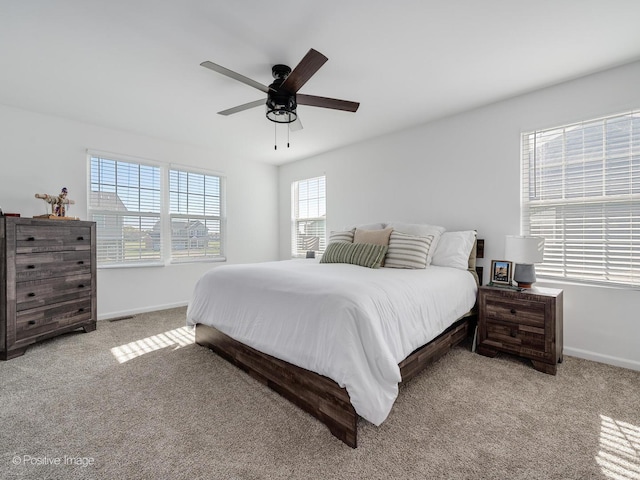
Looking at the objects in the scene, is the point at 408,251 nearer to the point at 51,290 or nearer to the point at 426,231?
the point at 426,231

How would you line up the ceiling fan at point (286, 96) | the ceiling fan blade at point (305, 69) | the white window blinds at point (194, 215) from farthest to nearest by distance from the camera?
the white window blinds at point (194, 215)
the ceiling fan at point (286, 96)
the ceiling fan blade at point (305, 69)

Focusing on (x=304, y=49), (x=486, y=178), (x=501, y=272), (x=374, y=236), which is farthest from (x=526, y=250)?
(x=304, y=49)

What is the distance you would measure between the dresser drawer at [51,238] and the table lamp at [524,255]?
4.30 metres

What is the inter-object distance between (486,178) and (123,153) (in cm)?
453

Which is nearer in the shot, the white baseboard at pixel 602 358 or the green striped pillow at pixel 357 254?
the white baseboard at pixel 602 358

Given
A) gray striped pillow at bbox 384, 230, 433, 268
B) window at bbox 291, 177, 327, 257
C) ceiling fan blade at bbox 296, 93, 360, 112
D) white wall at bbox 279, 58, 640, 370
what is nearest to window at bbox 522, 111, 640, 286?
white wall at bbox 279, 58, 640, 370

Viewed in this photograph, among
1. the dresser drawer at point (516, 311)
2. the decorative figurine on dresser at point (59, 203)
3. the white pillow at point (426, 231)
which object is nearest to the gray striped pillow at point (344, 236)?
the white pillow at point (426, 231)

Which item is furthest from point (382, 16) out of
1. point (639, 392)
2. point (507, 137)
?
point (639, 392)

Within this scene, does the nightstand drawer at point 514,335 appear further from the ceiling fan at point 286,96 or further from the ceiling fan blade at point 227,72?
the ceiling fan blade at point 227,72

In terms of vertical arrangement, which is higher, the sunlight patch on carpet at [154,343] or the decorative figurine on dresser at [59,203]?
the decorative figurine on dresser at [59,203]

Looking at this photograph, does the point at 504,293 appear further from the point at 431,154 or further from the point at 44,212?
the point at 44,212

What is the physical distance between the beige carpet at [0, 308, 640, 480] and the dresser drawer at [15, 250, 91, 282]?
804 millimetres

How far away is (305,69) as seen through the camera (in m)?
1.92

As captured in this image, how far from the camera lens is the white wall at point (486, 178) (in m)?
2.43
